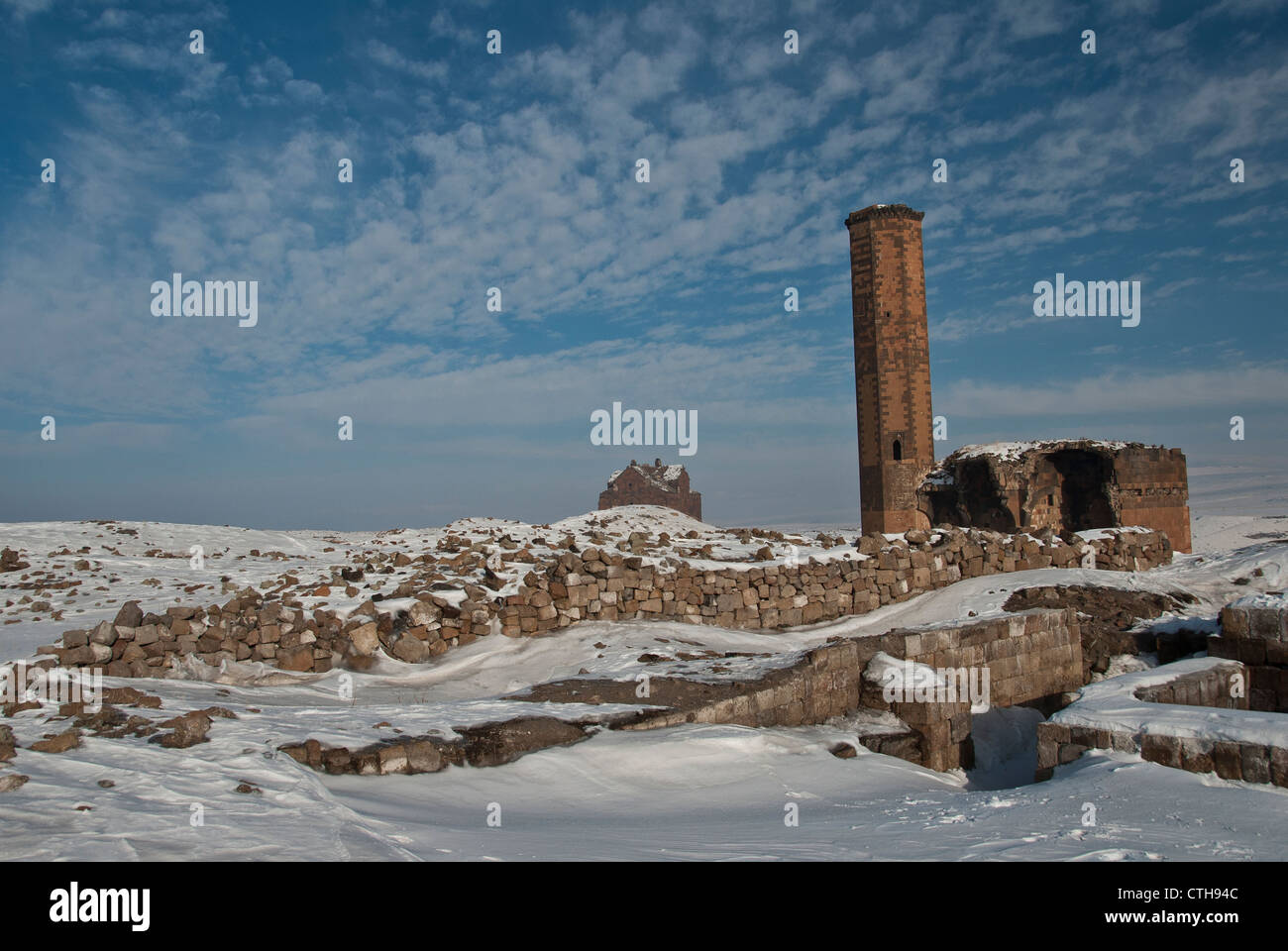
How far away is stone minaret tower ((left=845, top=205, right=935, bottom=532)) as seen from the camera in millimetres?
29547

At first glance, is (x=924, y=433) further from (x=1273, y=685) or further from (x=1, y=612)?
(x=1, y=612)

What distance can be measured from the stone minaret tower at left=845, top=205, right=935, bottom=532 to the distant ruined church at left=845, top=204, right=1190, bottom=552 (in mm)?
36

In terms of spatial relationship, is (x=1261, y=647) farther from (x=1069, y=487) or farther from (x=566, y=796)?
(x=1069, y=487)

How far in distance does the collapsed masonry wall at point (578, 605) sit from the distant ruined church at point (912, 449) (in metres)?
9.18

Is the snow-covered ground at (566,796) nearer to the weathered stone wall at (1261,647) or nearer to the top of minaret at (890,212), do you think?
the weathered stone wall at (1261,647)

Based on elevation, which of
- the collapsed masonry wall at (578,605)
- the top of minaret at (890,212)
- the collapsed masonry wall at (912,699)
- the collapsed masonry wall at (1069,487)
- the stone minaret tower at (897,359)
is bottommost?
the collapsed masonry wall at (912,699)

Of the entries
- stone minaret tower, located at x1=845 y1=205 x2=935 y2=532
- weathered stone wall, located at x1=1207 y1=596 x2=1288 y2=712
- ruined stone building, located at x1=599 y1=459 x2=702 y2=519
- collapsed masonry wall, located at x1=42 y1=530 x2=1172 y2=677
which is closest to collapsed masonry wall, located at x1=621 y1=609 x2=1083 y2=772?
weathered stone wall, located at x1=1207 y1=596 x2=1288 y2=712

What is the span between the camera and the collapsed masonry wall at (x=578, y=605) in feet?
27.6

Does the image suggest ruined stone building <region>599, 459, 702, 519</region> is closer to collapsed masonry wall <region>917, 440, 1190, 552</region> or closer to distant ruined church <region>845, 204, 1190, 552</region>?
distant ruined church <region>845, 204, 1190, 552</region>

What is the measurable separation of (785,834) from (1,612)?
1042 cm

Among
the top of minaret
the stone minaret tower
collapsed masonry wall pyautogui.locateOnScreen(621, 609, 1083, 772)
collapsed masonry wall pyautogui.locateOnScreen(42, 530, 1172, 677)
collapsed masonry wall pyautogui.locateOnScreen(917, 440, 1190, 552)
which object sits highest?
the top of minaret

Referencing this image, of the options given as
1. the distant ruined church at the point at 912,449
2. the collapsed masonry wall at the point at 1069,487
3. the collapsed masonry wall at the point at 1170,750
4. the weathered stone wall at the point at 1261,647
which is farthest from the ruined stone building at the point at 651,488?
the collapsed masonry wall at the point at 1170,750

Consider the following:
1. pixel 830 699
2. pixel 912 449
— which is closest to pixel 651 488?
pixel 912 449

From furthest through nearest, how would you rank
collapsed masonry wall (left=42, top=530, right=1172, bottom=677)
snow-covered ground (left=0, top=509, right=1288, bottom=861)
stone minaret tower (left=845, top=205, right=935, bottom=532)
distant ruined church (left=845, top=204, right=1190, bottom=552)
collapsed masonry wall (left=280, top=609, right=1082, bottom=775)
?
stone minaret tower (left=845, top=205, right=935, bottom=532)
distant ruined church (left=845, top=204, right=1190, bottom=552)
collapsed masonry wall (left=42, top=530, right=1172, bottom=677)
collapsed masonry wall (left=280, top=609, right=1082, bottom=775)
snow-covered ground (left=0, top=509, right=1288, bottom=861)
